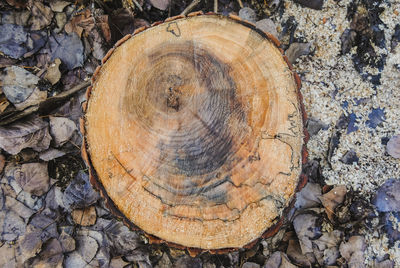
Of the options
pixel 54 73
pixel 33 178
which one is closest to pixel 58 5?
pixel 54 73

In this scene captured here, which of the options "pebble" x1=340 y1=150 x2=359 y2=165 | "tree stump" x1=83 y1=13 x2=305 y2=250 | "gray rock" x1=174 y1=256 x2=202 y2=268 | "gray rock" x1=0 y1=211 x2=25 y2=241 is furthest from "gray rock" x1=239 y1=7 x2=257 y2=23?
"gray rock" x1=0 y1=211 x2=25 y2=241

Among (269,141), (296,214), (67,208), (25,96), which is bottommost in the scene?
(67,208)

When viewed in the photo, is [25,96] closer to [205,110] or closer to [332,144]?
[205,110]

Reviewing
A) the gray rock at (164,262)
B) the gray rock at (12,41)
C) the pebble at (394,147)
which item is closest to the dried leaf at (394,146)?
the pebble at (394,147)

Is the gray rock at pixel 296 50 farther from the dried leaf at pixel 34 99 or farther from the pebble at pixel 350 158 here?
the dried leaf at pixel 34 99

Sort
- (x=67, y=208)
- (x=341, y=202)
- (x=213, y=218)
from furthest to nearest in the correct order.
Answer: (x=67, y=208) < (x=341, y=202) < (x=213, y=218)

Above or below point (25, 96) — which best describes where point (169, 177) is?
above

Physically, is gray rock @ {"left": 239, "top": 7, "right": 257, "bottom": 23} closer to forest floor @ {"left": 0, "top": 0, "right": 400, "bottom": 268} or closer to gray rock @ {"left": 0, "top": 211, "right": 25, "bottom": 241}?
forest floor @ {"left": 0, "top": 0, "right": 400, "bottom": 268}

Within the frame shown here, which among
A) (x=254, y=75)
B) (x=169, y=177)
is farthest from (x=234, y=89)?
(x=169, y=177)
